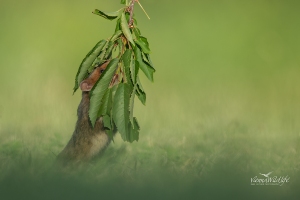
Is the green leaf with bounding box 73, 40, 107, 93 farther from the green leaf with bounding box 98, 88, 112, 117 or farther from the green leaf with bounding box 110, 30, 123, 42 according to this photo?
the green leaf with bounding box 98, 88, 112, 117

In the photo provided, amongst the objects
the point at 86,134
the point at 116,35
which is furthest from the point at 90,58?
the point at 86,134

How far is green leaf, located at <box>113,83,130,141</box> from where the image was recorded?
321cm

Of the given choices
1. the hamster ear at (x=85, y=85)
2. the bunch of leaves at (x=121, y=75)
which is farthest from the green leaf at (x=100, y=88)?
the hamster ear at (x=85, y=85)

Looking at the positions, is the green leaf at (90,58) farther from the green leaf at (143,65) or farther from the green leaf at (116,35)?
the green leaf at (143,65)

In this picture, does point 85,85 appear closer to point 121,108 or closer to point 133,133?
point 133,133

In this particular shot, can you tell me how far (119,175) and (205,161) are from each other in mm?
625

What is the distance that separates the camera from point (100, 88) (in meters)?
3.32

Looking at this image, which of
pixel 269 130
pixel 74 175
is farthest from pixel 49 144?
pixel 269 130

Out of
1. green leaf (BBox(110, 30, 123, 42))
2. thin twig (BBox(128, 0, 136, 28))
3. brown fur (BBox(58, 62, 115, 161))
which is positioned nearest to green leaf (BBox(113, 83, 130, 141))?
green leaf (BBox(110, 30, 123, 42))

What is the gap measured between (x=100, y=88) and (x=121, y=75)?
0.25 m

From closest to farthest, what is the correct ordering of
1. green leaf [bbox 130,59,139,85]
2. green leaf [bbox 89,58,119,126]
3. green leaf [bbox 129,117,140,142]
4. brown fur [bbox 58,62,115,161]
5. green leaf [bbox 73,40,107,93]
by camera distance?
green leaf [bbox 130,59,139,85] < green leaf [bbox 89,58,119,126] < green leaf [bbox 73,40,107,93] < green leaf [bbox 129,117,140,142] < brown fur [bbox 58,62,115,161]

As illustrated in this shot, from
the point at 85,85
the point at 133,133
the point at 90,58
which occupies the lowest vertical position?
the point at 133,133

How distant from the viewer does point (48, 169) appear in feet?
8.66

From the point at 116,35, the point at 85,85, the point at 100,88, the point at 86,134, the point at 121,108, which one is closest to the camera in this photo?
the point at 121,108
